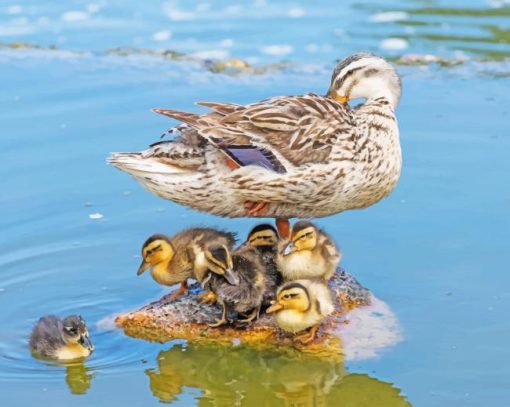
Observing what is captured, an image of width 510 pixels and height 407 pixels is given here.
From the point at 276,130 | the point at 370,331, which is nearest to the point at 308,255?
the point at 370,331

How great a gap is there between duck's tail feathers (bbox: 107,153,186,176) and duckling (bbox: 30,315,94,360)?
0.97 m

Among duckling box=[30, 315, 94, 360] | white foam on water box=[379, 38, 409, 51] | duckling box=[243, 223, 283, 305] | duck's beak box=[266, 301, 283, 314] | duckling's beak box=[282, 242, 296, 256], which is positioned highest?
white foam on water box=[379, 38, 409, 51]

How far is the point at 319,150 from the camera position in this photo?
6641mm

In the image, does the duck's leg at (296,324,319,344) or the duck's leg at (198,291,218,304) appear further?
the duck's leg at (198,291,218,304)

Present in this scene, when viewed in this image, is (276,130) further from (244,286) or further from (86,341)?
(86,341)

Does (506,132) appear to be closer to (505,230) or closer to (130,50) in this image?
(505,230)

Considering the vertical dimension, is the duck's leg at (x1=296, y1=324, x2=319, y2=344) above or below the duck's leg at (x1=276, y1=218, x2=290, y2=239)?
below

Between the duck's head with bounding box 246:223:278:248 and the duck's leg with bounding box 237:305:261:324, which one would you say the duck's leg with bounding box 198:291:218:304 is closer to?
the duck's leg with bounding box 237:305:261:324

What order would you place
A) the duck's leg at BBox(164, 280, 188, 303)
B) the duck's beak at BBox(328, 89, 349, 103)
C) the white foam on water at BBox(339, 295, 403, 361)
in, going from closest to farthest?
the white foam on water at BBox(339, 295, 403, 361)
the duck's leg at BBox(164, 280, 188, 303)
the duck's beak at BBox(328, 89, 349, 103)

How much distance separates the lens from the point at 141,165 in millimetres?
6758

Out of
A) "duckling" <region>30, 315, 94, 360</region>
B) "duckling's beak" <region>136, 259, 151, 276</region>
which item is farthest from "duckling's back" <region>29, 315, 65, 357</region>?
"duckling's beak" <region>136, 259, 151, 276</region>

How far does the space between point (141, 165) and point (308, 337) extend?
1271 mm

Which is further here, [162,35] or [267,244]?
[162,35]

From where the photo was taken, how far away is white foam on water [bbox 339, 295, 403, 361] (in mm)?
6188
